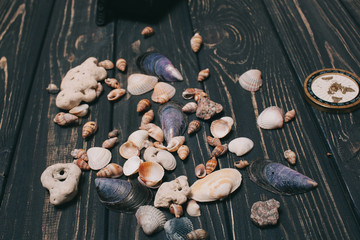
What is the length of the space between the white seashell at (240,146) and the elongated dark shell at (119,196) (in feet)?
1.33

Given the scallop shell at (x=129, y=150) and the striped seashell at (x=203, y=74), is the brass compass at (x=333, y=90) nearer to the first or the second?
the striped seashell at (x=203, y=74)

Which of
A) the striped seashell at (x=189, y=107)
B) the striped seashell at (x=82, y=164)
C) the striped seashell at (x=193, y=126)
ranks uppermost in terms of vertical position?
the striped seashell at (x=189, y=107)

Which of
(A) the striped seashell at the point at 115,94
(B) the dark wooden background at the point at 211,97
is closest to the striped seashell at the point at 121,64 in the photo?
(B) the dark wooden background at the point at 211,97

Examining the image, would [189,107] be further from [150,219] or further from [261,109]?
[150,219]

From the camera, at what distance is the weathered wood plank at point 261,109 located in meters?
1.20

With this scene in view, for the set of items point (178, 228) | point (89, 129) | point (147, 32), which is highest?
point (147, 32)

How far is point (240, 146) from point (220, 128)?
0.13 meters

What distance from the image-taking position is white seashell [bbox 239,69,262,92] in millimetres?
1592

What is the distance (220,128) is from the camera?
4.72 ft

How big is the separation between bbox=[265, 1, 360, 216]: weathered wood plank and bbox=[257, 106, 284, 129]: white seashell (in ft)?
0.57

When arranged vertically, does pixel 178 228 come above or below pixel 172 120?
below

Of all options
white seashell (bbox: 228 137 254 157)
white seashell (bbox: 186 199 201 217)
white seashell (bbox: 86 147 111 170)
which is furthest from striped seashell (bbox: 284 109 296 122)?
white seashell (bbox: 86 147 111 170)

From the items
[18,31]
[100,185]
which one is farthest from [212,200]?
[18,31]

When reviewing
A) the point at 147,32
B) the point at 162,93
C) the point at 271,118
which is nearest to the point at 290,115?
the point at 271,118
